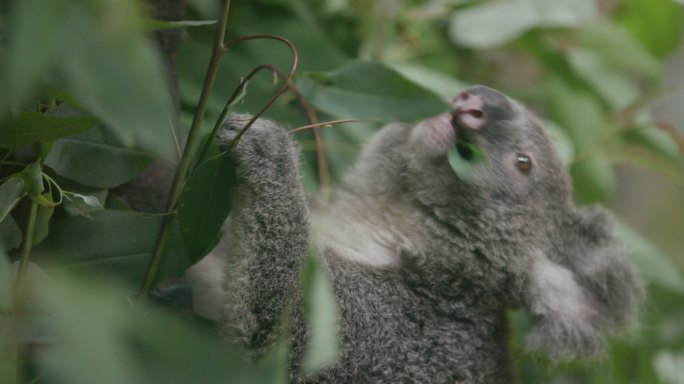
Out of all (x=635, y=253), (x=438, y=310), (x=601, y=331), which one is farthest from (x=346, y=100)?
(x=635, y=253)

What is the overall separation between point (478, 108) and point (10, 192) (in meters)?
1.68

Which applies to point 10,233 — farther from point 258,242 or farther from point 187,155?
point 258,242

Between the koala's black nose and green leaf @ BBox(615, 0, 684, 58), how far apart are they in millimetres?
1985

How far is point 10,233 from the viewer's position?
6.26 feet

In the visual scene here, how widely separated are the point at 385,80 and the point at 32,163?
94cm

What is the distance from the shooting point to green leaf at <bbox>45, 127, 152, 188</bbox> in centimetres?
212

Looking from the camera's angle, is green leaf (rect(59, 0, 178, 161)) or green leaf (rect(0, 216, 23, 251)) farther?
green leaf (rect(0, 216, 23, 251))

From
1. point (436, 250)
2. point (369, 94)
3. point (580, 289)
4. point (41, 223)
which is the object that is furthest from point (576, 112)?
point (41, 223)

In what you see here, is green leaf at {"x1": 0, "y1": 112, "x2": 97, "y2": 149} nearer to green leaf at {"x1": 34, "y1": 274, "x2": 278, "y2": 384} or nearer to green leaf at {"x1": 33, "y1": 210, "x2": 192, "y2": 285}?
green leaf at {"x1": 33, "y1": 210, "x2": 192, "y2": 285}

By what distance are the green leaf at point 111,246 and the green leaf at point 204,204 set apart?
11 cm

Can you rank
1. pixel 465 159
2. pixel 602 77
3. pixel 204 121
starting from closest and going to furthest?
pixel 465 159 < pixel 204 121 < pixel 602 77

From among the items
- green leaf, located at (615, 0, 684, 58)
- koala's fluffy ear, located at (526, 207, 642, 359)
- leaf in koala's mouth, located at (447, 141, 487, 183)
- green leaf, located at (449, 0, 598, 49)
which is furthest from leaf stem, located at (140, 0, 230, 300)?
green leaf, located at (615, 0, 684, 58)

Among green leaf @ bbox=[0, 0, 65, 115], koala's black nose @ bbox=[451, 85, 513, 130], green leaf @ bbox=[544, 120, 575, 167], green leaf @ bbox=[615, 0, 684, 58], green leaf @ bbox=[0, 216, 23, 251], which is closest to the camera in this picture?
green leaf @ bbox=[0, 0, 65, 115]

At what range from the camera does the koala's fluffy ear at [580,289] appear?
3.00 meters
